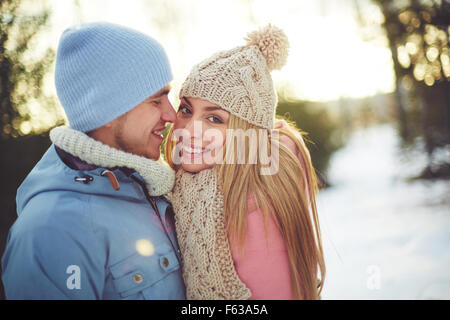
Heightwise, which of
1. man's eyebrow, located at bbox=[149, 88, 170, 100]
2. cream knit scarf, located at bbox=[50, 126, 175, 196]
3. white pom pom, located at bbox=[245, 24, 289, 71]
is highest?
white pom pom, located at bbox=[245, 24, 289, 71]

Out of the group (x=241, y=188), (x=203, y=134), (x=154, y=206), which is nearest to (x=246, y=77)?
(x=203, y=134)

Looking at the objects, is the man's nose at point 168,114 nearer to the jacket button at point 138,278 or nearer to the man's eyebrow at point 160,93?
the man's eyebrow at point 160,93

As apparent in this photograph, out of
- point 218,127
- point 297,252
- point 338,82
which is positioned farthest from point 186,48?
point 297,252

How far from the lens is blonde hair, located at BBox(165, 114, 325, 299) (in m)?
1.79

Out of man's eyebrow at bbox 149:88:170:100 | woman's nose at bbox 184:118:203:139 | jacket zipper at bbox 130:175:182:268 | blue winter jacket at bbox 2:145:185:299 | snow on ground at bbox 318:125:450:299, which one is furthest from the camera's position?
snow on ground at bbox 318:125:450:299

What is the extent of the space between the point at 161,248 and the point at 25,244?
576mm

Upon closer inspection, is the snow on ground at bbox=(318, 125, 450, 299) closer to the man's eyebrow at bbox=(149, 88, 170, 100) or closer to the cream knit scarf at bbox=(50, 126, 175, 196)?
the cream knit scarf at bbox=(50, 126, 175, 196)

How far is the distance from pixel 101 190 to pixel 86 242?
0.84 feet

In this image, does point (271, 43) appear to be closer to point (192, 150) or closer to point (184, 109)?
point (184, 109)

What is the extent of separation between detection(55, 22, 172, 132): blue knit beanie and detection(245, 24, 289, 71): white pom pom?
2.57 ft

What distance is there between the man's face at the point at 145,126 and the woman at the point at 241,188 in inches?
7.6

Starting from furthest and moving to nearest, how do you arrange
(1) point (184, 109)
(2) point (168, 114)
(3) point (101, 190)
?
(1) point (184, 109), (2) point (168, 114), (3) point (101, 190)

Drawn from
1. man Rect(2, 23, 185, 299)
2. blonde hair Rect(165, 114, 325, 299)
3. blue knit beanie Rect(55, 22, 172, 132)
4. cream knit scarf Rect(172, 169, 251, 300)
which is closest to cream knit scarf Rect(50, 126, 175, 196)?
man Rect(2, 23, 185, 299)

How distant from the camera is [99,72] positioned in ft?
5.35
